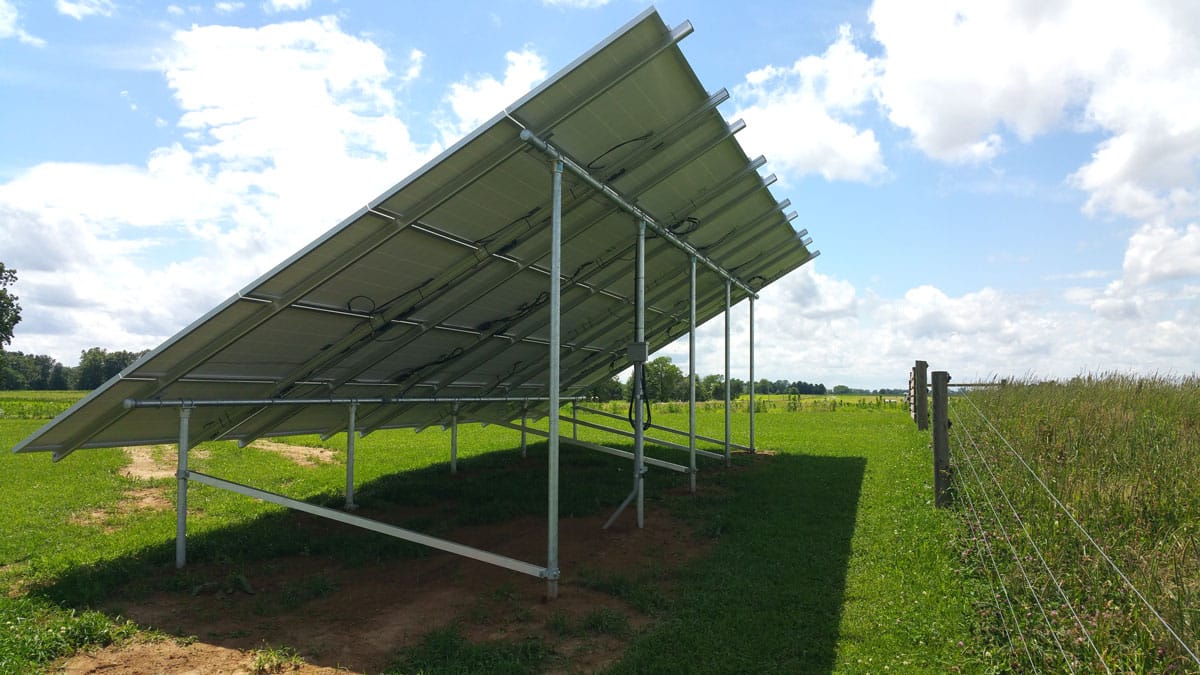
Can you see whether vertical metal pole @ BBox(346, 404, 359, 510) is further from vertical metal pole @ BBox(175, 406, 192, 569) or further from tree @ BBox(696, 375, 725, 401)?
tree @ BBox(696, 375, 725, 401)

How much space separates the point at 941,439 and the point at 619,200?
17.7ft

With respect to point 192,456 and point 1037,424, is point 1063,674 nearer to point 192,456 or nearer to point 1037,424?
point 1037,424

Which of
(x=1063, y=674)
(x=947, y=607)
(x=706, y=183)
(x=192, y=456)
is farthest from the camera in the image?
(x=192, y=456)

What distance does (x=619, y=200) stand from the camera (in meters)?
10.1

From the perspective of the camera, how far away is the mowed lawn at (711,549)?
652cm

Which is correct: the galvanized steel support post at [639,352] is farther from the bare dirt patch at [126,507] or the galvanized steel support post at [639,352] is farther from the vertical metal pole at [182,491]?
the bare dirt patch at [126,507]

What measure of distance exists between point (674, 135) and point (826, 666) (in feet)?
21.3

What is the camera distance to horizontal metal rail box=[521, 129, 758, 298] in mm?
7842

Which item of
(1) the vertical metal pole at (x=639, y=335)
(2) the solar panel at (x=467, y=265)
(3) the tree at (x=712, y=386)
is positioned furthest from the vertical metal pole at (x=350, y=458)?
(3) the tree at (x=712, y=386)

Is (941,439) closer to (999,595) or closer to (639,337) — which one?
(999,595)

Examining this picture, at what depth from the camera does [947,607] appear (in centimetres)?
723

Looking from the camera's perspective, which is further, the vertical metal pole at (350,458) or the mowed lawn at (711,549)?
the vertical metal pole at (350,458)

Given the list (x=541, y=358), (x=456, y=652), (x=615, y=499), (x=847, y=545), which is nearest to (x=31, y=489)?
(x=541, y=358)

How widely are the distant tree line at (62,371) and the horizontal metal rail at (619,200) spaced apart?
9882 centimetres
